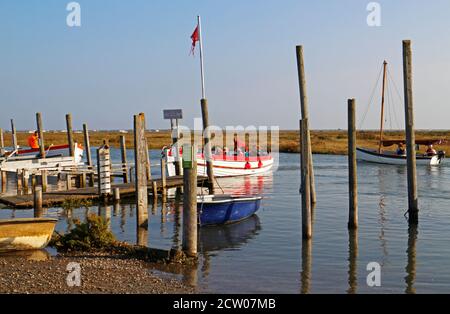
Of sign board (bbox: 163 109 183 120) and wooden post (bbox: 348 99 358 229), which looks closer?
wooden post (bbox: 348 99 358 229)

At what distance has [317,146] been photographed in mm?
72625

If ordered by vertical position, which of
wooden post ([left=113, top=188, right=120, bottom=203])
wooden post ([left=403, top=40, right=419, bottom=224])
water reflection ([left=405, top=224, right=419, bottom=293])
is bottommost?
water reflection ([left=405, top=224, right=419, bottom=293])

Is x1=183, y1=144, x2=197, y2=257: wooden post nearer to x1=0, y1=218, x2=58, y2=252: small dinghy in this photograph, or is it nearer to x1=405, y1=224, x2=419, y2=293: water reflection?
x1=0, y1=218, x2=58, y2=252: small dinghy

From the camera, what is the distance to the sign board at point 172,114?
80.3ft

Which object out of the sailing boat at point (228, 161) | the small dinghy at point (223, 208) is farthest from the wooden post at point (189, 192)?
the sailing boat at point (228, 161)

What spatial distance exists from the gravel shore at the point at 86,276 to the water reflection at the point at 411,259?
4793mm

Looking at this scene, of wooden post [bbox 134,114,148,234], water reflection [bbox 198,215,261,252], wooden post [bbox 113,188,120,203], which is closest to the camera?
water reflection [bbox 198,215,261,252]

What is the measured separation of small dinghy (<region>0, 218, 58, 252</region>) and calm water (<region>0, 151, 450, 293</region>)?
3137 millimetres

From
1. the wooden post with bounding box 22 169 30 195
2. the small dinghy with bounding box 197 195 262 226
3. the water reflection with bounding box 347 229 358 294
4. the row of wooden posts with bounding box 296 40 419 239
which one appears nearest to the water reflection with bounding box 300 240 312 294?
the row of wooden posts with bounding box 296 40 419 239

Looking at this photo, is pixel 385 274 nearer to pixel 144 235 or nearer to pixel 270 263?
pixel 270 263

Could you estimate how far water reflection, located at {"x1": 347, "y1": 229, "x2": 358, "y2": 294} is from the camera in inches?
458
